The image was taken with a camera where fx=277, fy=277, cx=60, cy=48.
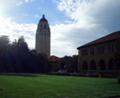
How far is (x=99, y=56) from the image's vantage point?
80.7 metres

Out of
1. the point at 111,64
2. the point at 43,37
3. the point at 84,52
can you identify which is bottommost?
the point at 111,64

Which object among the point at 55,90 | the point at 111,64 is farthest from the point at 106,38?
the point at 55,90

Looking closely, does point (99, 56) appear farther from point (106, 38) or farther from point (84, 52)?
point (84, 52)

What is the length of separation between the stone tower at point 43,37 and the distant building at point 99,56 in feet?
191

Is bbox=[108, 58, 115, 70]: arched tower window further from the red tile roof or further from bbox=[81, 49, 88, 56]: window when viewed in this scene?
bbox=[81, 49, 88, 56]: window

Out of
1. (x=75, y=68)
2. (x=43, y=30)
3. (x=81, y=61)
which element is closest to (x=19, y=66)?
(x=81, y=61)

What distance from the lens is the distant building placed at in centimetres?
7400

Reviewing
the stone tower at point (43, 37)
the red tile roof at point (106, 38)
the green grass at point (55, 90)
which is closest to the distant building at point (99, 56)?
the red tile roof at point (106, 38)

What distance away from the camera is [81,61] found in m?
89.6

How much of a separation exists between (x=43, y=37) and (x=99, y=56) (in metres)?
71.4

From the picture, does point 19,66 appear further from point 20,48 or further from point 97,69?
point 97,69

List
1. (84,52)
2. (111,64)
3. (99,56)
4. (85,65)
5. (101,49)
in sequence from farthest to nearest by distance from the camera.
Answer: (85,65)
(84,52)
(99,56)
(101,49)
(111,64)

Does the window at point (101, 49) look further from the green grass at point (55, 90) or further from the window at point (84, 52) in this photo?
the green grass at point (55, 90)

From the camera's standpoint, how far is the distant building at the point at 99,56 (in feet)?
243
